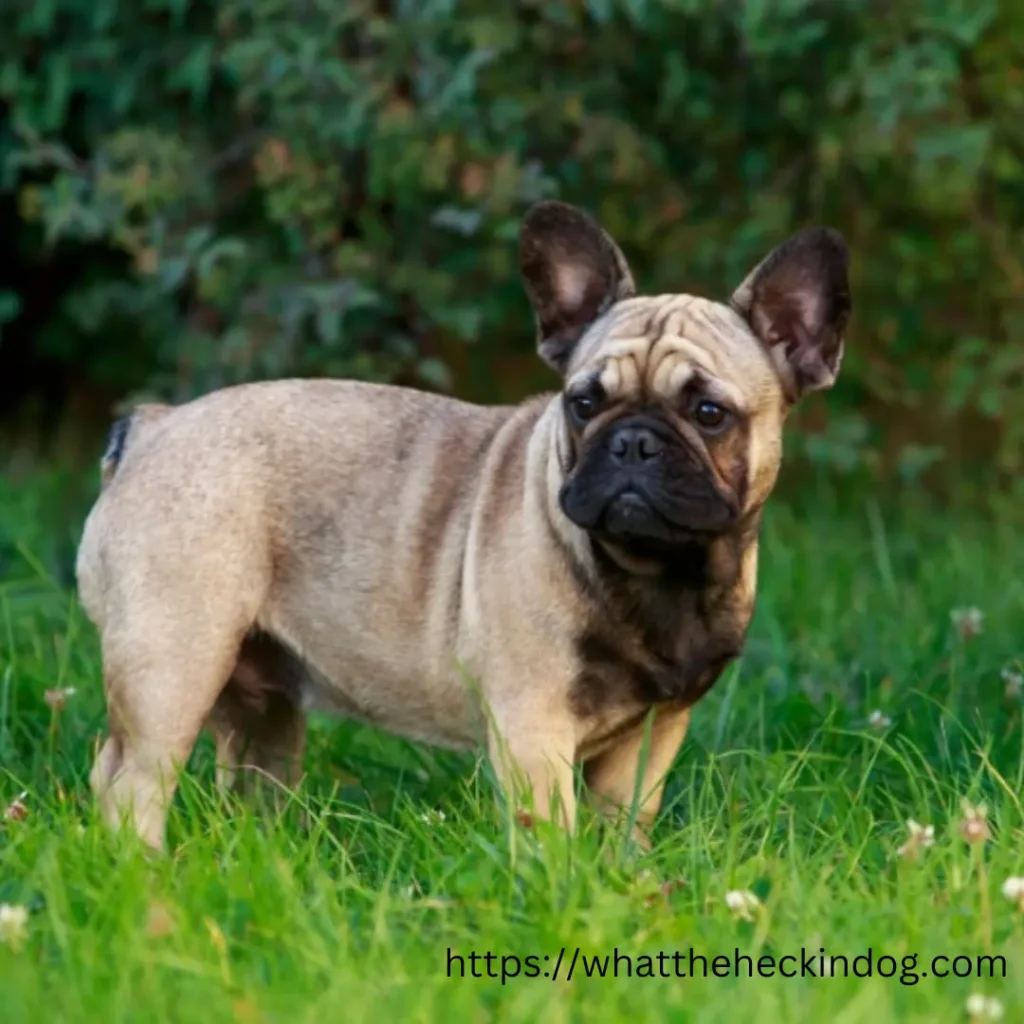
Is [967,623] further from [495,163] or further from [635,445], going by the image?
[495,163]

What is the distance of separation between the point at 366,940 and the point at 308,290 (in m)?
3.89

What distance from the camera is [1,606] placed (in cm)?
592

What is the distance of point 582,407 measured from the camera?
412cm

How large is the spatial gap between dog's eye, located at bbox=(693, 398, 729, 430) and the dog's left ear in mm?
281

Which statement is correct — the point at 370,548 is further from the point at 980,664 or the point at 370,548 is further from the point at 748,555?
the point at 980,664

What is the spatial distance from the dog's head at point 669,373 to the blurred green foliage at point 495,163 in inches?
79.9

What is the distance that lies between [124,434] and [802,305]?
1.57 m

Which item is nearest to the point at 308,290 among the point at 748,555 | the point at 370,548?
the point at 370,548

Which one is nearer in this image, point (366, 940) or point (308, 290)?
point (366, 940)

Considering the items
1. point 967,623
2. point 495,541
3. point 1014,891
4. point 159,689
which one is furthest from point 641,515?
point 967,623

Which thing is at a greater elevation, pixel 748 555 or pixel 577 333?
pixel 577 333

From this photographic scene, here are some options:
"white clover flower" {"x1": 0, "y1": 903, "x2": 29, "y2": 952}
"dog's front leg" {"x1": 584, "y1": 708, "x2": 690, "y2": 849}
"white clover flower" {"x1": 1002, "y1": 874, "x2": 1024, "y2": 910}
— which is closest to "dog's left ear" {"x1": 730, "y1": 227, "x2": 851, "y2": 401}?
"dog's front leg" {"x1": 584, "y1": 708, "x2": 690, "y2": 849}

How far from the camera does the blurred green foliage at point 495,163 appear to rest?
6.60 meters

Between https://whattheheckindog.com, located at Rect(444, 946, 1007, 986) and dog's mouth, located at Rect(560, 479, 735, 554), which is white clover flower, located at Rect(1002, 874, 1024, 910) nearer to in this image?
https://whattheheckindog.com, located at Rect(444, 946, 1007, 986)
